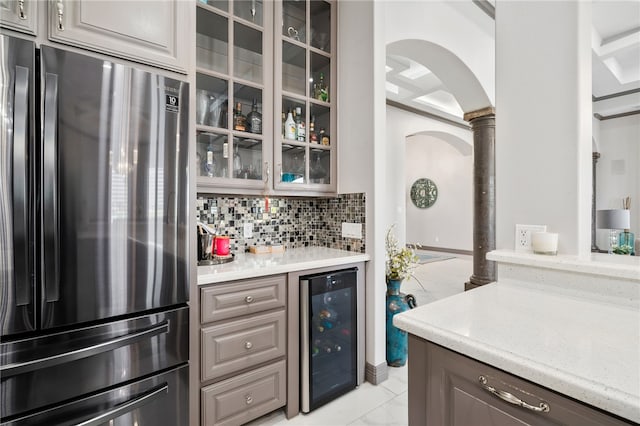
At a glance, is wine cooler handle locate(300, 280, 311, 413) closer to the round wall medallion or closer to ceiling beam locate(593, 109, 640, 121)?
ceiling beam locate(593, 109, 640, 121)

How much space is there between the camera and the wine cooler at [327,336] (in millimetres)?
1762

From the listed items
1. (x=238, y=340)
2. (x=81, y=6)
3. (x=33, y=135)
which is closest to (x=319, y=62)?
(x=81, y=6)

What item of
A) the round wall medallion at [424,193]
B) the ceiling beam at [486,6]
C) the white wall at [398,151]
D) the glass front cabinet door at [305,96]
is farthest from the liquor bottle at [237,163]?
the round wall medallion at [424,193]

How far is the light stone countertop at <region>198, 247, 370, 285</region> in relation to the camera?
59.4 inches

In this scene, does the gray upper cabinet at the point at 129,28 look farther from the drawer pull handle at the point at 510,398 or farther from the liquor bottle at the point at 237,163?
the drawer pull handle at the point at 510,398

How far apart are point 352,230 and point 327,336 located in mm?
739

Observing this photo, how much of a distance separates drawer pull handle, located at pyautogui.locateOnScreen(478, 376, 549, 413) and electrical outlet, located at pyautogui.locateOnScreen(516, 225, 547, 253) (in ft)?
2.62

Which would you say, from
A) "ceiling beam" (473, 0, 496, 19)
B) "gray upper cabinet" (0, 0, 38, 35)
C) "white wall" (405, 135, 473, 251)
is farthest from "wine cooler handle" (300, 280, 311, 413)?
"white wall" (405, 135, 473, 251)

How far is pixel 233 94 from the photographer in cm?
189

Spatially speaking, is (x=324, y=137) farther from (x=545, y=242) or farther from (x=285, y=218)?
(x=545, y=242)

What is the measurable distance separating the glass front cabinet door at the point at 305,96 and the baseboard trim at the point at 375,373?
1269 mm

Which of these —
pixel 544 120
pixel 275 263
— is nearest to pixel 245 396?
pixel 275 263

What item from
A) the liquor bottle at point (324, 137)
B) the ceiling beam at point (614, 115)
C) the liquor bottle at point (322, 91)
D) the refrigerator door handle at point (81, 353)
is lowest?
the refrigerator door handle at point (81, 353)

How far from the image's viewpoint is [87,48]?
1.20 meters
